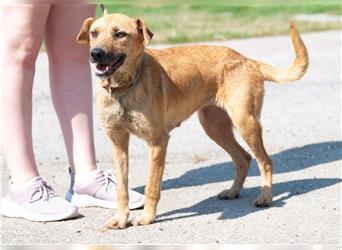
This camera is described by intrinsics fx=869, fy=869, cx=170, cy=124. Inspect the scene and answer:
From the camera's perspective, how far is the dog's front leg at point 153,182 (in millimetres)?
4992

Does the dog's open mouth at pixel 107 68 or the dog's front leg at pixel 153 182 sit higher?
the dog's open mouth at pixel 107 68

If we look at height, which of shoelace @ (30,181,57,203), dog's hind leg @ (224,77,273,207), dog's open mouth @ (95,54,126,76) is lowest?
shoelace @ (30,181,57,203)

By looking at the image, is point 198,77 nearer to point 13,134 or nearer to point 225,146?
point 225,146

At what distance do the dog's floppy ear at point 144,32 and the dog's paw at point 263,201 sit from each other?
4.17 feet

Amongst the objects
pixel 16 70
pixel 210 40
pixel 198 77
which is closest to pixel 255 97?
pixel 198 77

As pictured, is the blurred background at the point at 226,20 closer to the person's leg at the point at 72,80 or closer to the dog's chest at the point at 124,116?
the person's leg at the point at 72,80

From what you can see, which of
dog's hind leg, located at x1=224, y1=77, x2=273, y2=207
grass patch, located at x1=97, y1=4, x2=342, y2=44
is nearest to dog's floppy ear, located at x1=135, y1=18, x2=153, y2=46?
dog's hind leg, located at x1=224, y1=77, x2=273, y2=207

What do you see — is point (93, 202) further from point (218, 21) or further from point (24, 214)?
point (218, 21)

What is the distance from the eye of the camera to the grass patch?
13.2m

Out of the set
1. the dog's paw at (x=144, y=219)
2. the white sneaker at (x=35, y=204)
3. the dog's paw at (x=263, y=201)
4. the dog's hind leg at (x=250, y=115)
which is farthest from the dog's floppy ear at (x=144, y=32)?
the dog's paw at (x=263, y=201)

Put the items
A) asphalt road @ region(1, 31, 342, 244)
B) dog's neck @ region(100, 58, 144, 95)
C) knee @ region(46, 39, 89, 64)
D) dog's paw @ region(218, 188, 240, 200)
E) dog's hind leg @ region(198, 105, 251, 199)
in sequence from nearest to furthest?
1. asphalt road @ region(1, 31, 342, 244)
2. dog's neck @ region(100, 58, 144, 95)
3. knee @ region(46, 39, 89, 64)
4. dog's paw @ region(218, 188, 240, 200)
5. dog's hind leg @ region(198, 105, 251, 199)

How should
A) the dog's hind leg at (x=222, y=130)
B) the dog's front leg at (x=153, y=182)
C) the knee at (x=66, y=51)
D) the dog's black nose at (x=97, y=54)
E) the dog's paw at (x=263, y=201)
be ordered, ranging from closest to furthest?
the dog's black nose at (x=97, y=54), the dog's front leg at (x=153, y=182), the knee at (x=66, y=51), the dog's paw at (x=263, y=201), the dog's hind leg at (x=222, y=130)

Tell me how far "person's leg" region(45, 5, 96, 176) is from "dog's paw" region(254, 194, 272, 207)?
1.04 m

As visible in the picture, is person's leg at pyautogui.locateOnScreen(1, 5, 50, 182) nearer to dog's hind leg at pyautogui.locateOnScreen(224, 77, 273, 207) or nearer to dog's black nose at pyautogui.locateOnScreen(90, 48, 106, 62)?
dog's black nose at pyautogui.locateOnScreen(90, 48, 106, 62)
